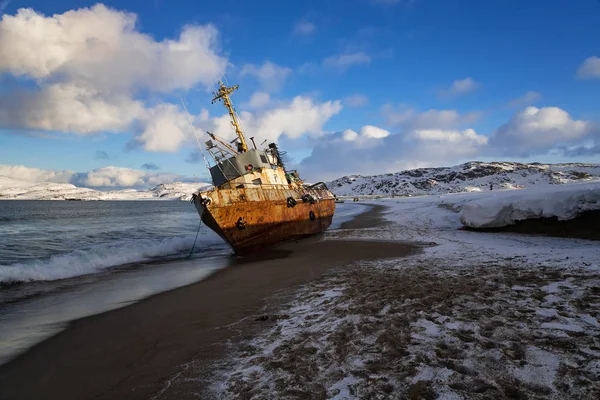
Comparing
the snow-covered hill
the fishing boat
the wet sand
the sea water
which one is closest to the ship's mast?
the fishing boat

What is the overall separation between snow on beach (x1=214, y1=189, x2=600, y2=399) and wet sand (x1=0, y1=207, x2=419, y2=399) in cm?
70

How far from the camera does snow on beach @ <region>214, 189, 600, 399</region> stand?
8.88ft

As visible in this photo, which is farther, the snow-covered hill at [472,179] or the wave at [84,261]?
the snow-covered hill at [472,179]

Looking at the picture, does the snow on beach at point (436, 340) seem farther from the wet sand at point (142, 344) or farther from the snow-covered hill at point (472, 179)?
the snow-covered hill at point (472, 179)

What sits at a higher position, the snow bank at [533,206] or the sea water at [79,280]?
the snow bank at [533,206]

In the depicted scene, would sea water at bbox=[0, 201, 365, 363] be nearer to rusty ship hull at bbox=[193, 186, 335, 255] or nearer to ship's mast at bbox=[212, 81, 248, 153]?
→ rusty ship hull at bbox=[193, 186, 335, 255]

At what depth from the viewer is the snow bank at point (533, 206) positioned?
1091 cm

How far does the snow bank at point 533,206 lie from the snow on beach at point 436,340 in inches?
214

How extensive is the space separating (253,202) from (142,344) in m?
9.37

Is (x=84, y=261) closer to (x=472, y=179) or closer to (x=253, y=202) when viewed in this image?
(x=253, y=202)

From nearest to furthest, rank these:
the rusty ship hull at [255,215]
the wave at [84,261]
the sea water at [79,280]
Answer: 1. the sea water at [79,280]
2. the wave at [84,261]
3. the rusty ship hull at [255,215]

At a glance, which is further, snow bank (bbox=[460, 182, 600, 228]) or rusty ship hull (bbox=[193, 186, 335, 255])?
rusty ship hull (bbox=[193, 186, 335, 255])

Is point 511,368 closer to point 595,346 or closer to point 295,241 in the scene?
point 595,346

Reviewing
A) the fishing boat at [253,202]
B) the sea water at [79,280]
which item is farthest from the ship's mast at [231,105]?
the sea water at [79,280]
